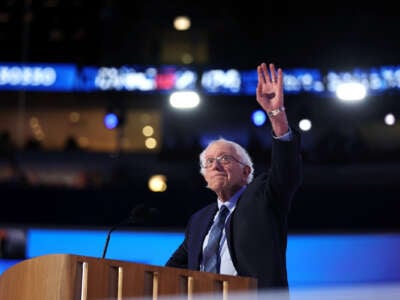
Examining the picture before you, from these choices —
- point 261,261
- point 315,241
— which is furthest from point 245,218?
point 315,241

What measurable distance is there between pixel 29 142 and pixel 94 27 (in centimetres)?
259

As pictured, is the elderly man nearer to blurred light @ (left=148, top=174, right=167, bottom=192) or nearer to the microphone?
the microphone

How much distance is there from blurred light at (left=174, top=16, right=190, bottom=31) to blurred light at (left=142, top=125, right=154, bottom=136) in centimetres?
214

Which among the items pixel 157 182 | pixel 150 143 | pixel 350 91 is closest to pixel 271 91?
pixel 157 182

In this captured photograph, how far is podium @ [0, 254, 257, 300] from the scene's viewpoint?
1752 mm

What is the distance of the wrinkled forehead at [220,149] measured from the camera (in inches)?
106

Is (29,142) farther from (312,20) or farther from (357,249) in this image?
(357,249)

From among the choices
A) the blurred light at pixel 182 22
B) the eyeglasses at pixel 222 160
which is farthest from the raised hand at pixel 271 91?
the blurred light at pixel 182 22

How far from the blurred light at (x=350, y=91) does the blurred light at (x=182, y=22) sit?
420 centimetres

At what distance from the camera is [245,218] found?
2.44 meters

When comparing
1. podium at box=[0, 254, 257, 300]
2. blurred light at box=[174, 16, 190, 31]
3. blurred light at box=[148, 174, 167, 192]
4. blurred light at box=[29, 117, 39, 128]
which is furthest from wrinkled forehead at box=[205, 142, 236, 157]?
blurred light at box=[29, 117, 39, 128]

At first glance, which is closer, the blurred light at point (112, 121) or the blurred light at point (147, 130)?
the blurred light at point (112, 121)

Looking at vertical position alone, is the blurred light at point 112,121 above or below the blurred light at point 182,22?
below

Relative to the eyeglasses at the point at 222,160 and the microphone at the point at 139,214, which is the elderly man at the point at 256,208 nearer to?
the eyeglasses at the point at 222,160
